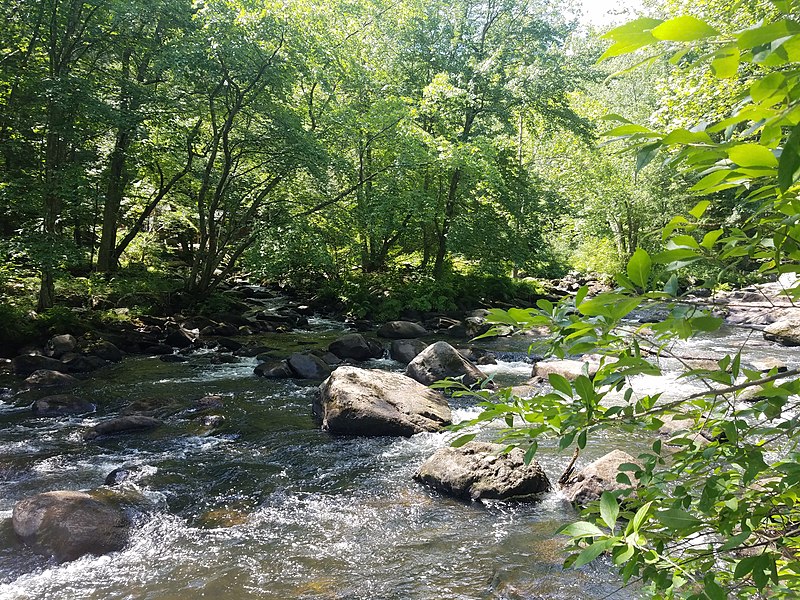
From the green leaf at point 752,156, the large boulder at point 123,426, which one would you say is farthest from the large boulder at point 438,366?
the green leaf at point 752,156

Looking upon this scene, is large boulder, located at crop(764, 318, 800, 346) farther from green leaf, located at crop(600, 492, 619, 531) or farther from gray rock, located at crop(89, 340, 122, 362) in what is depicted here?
gray rock, located at crop(89, 340, 122, 362)

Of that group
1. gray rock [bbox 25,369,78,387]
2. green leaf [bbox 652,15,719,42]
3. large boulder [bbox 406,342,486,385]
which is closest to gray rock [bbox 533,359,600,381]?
large boulder [bbox 406,342,486,385]

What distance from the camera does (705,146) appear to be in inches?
37.2

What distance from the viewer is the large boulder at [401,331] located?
1641cm

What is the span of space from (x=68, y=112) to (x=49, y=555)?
10988mm

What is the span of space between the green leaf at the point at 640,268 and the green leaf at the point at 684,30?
0.40m

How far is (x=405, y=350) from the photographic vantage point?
13305 millimetres

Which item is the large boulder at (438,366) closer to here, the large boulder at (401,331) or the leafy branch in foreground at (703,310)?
the large boulder at (401,331)

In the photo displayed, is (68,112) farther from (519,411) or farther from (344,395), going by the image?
(519,411)

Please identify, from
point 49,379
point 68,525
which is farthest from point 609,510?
point 49,379

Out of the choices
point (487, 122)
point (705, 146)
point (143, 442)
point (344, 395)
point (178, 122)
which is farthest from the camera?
point (487, 122)

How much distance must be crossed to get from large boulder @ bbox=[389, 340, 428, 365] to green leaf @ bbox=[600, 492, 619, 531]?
11.7m

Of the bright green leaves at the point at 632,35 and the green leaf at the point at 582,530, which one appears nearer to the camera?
the bright green leaves at the point at 632,35

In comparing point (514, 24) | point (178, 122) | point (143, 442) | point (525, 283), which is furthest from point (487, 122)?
point (143, 442)
